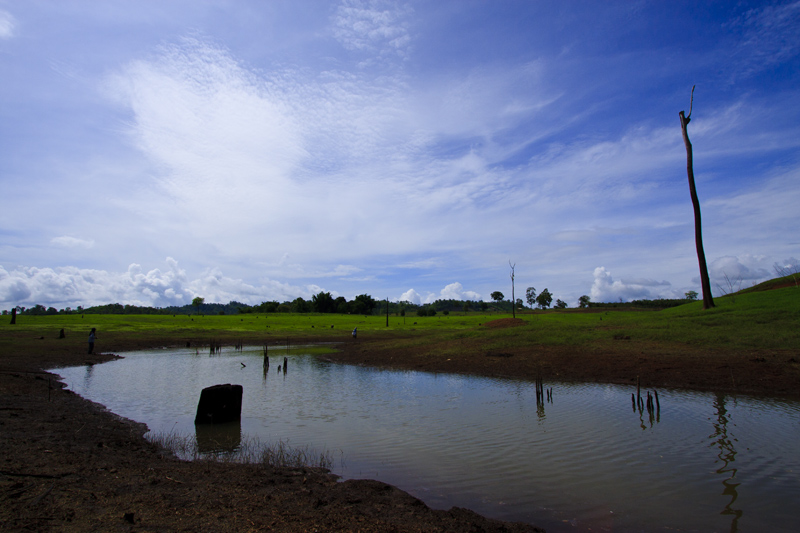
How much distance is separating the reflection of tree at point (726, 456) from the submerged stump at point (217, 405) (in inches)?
527

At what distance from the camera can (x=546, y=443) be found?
11945 mm

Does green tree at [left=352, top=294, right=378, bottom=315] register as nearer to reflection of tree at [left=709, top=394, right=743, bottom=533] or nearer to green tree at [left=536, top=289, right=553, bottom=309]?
green tree at [left=536, top=289, right=553, bottom=309]

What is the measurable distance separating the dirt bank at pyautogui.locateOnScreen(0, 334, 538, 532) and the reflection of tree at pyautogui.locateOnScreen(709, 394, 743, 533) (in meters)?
3.99

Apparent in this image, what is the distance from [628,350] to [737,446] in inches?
593

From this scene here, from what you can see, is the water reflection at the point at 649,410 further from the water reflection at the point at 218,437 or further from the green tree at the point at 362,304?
the green tree at the point at 362,304

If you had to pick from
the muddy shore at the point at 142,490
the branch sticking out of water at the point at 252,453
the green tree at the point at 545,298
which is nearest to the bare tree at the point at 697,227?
the muddy shore at the point at 142,490

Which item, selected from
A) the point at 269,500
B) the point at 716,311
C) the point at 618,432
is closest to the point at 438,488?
the point at 269,500

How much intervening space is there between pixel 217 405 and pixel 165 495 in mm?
7944

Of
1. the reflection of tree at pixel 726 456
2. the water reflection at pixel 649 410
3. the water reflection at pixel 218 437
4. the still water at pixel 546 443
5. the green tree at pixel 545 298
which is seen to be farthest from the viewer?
the green tree at pixel 545 298

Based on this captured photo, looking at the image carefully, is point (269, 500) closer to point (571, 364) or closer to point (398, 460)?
point (398, 460)

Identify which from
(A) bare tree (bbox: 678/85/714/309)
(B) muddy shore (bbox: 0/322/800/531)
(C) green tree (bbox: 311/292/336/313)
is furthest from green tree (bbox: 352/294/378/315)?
(B) muddy shore (bbox: 0/322/800/531)

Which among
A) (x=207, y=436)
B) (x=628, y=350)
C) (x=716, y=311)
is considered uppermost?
(x=716, y=311)

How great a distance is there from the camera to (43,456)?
876 centimetres

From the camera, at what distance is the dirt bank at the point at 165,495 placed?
5840mm
